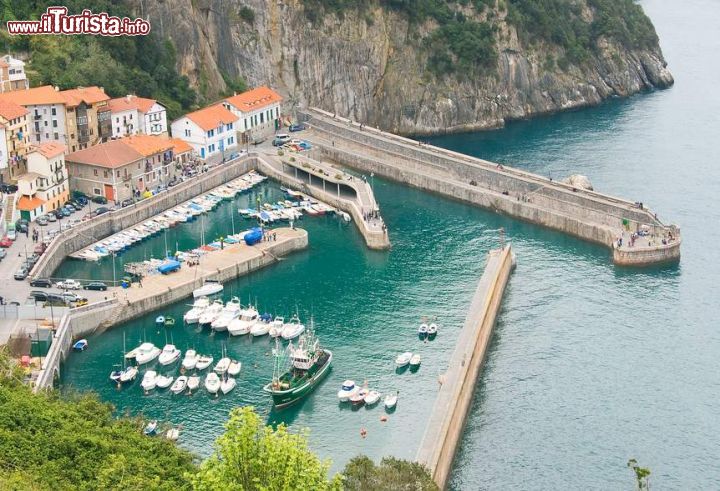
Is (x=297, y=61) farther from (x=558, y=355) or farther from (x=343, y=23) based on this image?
(x=558, y=355)

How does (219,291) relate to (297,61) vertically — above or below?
below

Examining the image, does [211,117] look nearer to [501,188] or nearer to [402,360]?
[501,188]

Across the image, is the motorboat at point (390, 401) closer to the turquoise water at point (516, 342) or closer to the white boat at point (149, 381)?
the turquoise water at point (516, 342)

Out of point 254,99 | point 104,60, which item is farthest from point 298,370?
point 254,99

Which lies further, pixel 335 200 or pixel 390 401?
pixel 335 200

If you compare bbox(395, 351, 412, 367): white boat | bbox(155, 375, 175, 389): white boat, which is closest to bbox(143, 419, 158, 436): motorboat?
bbox(155, 375, 175, 389): white boat

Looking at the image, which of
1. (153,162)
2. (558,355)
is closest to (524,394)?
(558,355)
